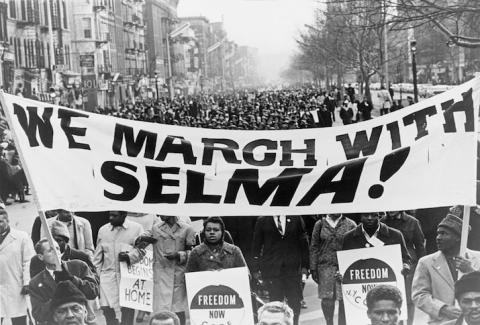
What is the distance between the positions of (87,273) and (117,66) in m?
55.2

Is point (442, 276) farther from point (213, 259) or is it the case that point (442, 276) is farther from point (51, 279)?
point (51, 279)

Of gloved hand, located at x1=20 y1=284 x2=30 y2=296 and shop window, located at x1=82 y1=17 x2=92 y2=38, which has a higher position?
shop window, located at x1=82 y1=17 x2=92 y2=38

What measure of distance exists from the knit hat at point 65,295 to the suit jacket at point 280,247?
2.31 meters

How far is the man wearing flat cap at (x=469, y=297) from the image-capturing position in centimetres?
539

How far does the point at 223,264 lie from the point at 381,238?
1.39 metres

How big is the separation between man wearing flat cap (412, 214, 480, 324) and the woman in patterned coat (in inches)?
50.5

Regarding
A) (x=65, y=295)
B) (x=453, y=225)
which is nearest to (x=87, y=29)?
(x=453, y=225)

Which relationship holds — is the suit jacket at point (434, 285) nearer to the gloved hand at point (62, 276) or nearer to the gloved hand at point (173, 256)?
the gloved hand at point (173, 256)

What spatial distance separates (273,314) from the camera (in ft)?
17.6

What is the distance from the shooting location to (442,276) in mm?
6137

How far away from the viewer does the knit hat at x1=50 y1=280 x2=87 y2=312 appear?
5.68 metres

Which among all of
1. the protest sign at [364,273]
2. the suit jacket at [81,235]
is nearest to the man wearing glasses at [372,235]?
the protest sign at [364,273]

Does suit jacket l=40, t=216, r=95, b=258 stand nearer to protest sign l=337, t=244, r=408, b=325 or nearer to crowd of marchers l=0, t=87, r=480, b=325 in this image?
crowd of marchers l=0, t=87, r=480, b=325

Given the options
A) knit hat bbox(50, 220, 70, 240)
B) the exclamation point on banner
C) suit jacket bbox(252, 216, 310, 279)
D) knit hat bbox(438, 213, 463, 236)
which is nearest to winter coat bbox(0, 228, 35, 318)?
knit hat bbox(50, 220, 70, 240)
